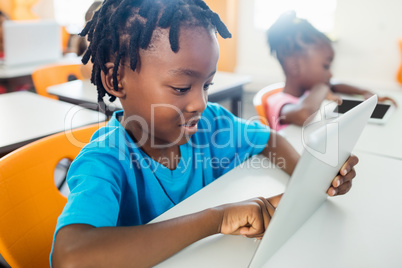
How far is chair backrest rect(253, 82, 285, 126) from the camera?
1.41 metres

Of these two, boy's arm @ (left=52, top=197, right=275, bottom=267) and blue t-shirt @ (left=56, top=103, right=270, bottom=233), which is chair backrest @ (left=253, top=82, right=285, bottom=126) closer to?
blue t-shirt @ (left=56, top=103, right=270, bottom=233)

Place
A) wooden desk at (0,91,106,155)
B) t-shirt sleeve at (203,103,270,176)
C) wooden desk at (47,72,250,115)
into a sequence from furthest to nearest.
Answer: wooden desk at (47,72,250,115) → wooden desk at (0,91,106,155) → t-shirt sleeve at (203,103,270,176)

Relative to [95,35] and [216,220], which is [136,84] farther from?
[216,220]

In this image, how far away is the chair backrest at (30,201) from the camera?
70cm

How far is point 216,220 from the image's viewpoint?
60 centimetres

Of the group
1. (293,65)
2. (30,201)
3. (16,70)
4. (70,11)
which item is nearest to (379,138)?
(293,65)

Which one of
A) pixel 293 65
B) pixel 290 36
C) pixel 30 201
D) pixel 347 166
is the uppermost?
pixel 290 36

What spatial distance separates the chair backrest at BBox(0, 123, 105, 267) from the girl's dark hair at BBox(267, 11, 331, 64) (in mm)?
1101

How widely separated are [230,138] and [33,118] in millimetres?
883

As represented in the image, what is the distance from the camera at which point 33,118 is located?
1435 millimetres

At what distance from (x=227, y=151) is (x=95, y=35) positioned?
1.56ft

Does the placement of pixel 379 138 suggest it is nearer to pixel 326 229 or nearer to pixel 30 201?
pixel 326 229

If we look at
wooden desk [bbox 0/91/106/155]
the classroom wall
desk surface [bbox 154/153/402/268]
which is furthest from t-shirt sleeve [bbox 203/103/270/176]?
the classroom wall

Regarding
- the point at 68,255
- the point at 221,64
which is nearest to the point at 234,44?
the point at 221,64
